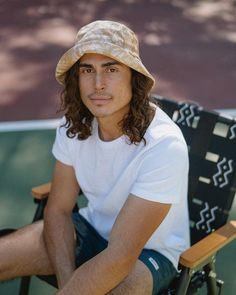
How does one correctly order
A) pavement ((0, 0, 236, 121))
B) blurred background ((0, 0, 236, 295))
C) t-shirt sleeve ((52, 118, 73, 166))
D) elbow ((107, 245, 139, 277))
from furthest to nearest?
pavement ((0, 0, 236, 121)), blurred background ((0, 0, 236, 295)), t-shirt sleeve ((52, 118, 73, 166)), elbow ((107, 245, 139, 277))

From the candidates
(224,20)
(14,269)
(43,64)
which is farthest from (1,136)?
(224,20)

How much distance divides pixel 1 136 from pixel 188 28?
4074 millimetres

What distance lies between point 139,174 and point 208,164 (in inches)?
29.2

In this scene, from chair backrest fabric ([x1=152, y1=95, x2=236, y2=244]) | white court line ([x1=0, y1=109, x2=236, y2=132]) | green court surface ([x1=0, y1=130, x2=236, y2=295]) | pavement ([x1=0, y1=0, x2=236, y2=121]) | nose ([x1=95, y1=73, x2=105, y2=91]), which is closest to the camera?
nose ([x1=95, y1=73, x2=105, y2=91])

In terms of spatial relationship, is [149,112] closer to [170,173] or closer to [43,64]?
[170,173]

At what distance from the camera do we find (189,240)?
3.20 metres

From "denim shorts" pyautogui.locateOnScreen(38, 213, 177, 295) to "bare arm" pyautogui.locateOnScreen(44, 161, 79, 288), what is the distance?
8cm

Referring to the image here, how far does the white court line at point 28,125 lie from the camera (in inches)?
225

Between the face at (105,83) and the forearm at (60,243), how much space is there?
24.0 inches

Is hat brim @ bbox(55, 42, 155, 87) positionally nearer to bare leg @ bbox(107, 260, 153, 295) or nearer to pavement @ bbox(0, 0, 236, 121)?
bare leg @ bbox(107, 260, 153, 295)

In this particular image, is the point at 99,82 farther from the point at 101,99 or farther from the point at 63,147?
the point at 63,147

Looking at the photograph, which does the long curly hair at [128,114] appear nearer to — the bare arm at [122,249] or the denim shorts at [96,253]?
the bare arm at [122,249]

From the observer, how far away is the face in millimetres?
2787

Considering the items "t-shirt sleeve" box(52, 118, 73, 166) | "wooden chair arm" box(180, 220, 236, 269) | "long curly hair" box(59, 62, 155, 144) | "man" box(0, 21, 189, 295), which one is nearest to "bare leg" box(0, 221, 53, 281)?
"man" box(0, 21, 189, 295)
